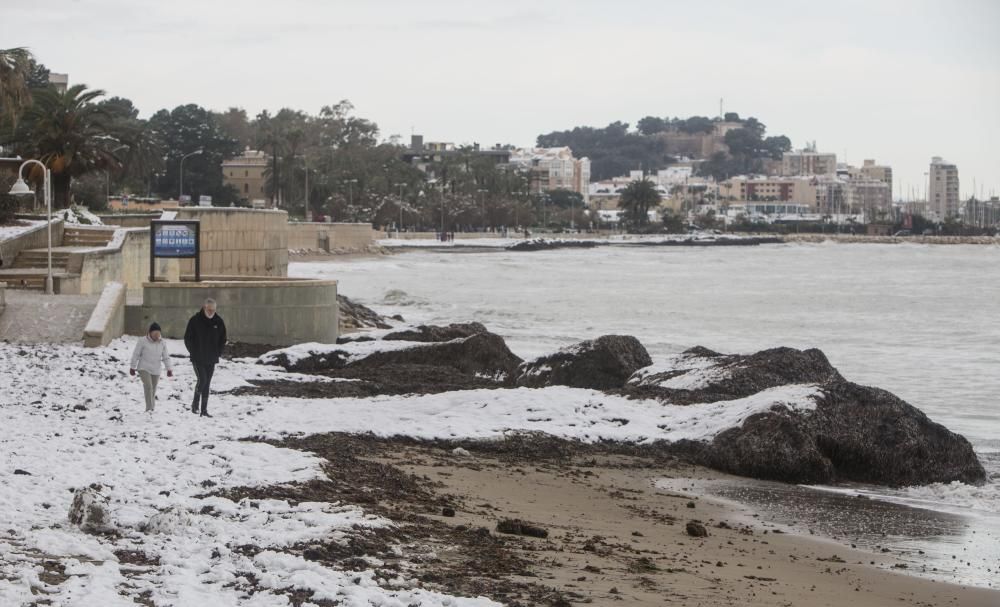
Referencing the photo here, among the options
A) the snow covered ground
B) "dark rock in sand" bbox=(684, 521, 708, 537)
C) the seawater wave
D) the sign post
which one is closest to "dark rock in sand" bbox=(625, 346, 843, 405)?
the snow covered ground

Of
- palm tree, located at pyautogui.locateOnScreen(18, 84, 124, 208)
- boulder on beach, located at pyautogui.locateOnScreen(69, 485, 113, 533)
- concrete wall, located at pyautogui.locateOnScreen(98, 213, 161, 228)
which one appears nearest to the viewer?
boulder on beach, located at pyautogui.locateOnScreen(69, 485, 113, 533)

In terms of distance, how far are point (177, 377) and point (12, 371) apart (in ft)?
7.22

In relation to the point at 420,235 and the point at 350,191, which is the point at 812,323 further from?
the point at 420,235

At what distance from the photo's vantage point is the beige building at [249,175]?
457ft

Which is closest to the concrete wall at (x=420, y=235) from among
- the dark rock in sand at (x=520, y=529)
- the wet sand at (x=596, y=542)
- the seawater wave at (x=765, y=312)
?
the seawater wave at (x=765, y=312)

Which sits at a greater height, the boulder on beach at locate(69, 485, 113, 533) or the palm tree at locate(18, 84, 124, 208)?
the palm tree at locate(18, 84, 124, 208)

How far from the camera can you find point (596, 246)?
578 ft

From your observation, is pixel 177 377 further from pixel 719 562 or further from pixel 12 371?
pixel 719 562

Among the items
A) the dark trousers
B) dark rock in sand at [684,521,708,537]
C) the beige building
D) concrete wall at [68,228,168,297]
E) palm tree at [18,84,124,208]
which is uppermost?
the beige building

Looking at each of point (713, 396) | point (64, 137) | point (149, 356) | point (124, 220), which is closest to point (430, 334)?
point (713, 396)

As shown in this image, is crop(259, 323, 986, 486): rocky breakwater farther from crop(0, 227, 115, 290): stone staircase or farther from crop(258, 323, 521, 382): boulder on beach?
crop(0, 227, 115, 290): stone staircase

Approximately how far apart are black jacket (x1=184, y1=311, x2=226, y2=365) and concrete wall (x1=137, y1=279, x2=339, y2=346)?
846 centimetres

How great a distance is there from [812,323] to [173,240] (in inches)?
1239

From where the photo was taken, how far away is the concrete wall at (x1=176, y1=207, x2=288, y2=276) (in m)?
34.7
